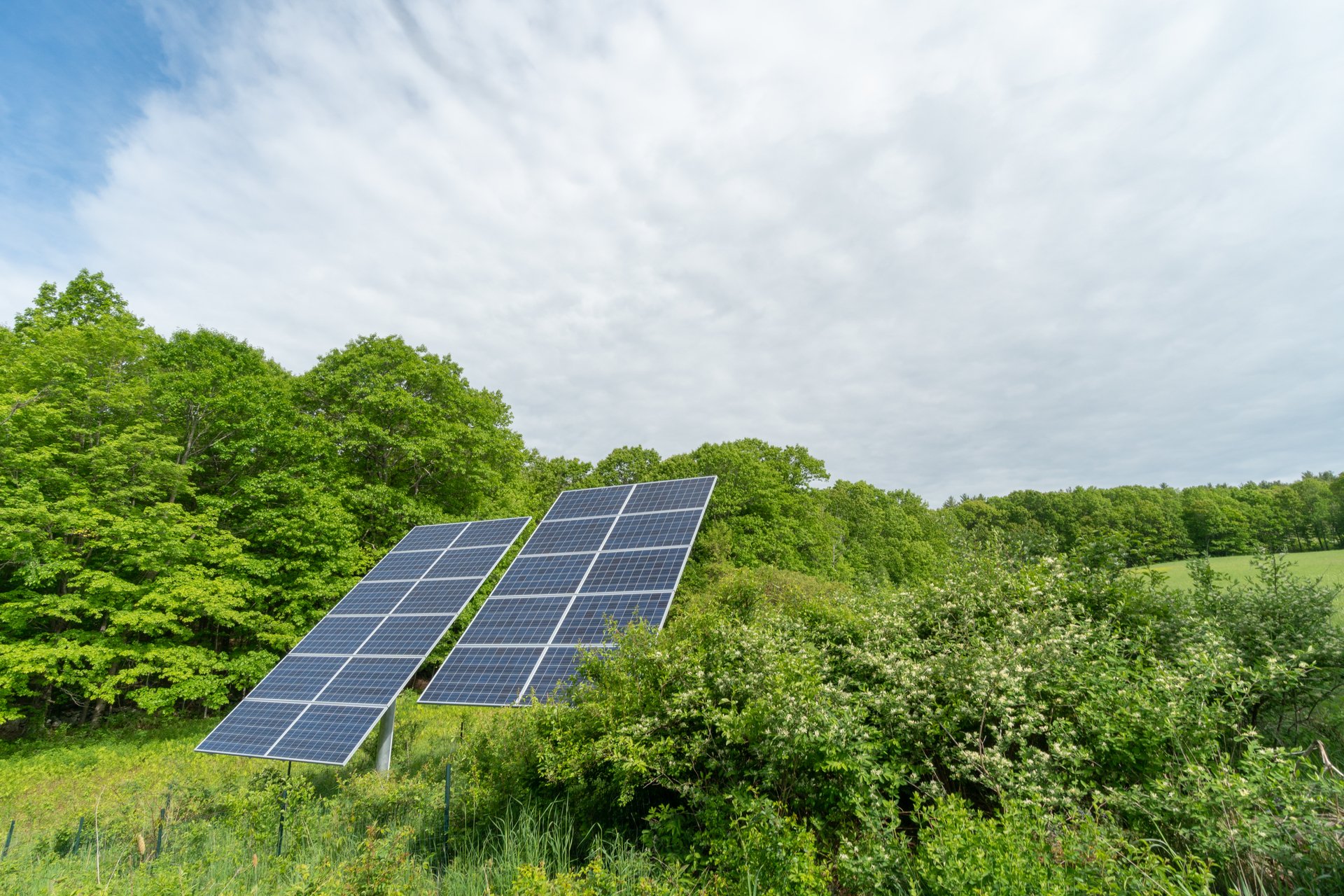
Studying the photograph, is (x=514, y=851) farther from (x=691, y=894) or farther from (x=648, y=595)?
(x=648, y=595)

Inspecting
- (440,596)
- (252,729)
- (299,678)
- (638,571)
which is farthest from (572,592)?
(252,729)

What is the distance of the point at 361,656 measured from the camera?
1273 centimetres

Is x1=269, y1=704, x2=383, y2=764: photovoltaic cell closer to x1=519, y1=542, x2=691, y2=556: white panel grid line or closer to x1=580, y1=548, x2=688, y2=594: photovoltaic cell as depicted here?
x1=580, y1=548, x2=688, y2=594: photovoltaic cell

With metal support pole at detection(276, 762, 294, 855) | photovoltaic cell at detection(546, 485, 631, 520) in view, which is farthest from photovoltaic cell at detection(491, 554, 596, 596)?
metal support pole at detection(276, 762, 294, 855)

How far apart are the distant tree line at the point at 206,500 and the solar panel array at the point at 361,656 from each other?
35.0ft

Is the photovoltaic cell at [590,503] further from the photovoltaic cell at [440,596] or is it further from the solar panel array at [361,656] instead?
the photovoltaic cell at [440,596]

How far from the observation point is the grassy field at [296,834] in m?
6.38

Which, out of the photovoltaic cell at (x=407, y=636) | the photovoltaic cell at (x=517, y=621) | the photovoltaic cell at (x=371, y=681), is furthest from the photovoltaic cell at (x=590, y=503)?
the photovoltaic cell at (x=371, y=681)

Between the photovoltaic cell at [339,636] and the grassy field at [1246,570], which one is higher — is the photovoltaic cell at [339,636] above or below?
below

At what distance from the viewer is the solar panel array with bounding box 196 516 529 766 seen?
35.4 ft

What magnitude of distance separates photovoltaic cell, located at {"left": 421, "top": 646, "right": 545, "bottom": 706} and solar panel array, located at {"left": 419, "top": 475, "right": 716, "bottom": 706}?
0.06ft

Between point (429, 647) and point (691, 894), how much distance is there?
Result: 8.46 m

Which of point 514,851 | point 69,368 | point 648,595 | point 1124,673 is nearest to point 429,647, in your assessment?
point 648,595

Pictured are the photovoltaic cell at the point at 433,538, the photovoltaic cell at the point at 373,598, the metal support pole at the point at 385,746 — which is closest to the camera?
the metal support pole at the point at 385,746
